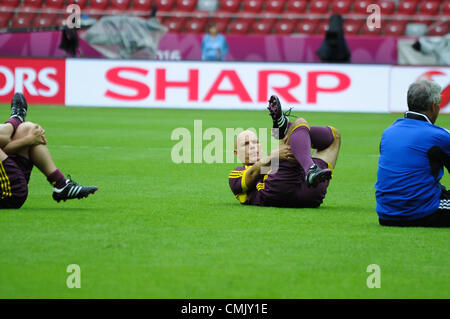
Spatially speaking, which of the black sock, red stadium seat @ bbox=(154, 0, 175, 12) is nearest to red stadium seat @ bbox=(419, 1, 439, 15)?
red stadium seat @ bbox=(154, 0, 175, 12)

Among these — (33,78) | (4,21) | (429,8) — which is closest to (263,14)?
(429,8)

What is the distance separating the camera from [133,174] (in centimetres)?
1083

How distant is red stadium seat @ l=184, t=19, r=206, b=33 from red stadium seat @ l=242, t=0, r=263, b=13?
179 centimetres

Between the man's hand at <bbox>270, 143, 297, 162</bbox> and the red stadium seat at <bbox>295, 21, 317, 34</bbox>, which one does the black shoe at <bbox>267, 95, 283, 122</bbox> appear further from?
the red stadium seat at <bbox>295, 21, 317, 34</bbox>

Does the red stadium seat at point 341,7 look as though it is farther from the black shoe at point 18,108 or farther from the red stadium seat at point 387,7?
the black shoe at point 18,108

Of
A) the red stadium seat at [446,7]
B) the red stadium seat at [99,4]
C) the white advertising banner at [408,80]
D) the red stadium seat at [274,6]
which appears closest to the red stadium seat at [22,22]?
the red stadium seat at [99,4]

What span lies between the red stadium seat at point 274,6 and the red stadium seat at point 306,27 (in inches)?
48.0

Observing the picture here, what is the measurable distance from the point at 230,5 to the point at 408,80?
7.95m

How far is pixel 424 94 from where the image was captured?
6645mm

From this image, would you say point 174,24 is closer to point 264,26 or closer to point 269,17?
point 264,26

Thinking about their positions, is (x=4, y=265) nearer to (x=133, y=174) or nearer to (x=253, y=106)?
(x=133, y=174)

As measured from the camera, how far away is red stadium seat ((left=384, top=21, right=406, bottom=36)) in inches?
1027

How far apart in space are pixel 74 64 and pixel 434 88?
17.0 m

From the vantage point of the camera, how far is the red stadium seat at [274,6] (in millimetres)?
27297
